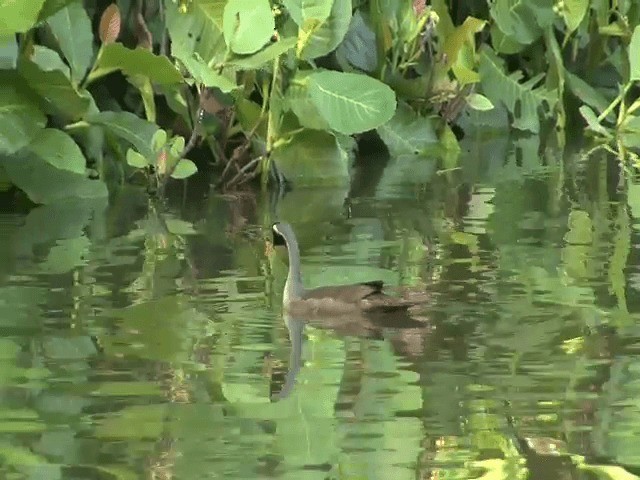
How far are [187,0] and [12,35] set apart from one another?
3.35 feet

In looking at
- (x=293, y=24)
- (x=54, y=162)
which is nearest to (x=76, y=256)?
(x=54, y=162)

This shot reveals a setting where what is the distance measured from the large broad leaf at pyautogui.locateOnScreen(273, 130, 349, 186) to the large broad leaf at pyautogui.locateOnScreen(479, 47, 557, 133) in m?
1.94

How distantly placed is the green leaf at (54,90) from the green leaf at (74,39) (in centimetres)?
9

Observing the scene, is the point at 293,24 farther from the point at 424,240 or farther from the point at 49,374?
the point at 49,374

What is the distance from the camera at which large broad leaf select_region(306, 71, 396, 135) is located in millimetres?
5902

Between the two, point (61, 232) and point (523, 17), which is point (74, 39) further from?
point (523, 17)

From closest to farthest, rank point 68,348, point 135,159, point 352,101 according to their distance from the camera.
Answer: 1. point 68,348
2. point 135,159
3. point 352,101

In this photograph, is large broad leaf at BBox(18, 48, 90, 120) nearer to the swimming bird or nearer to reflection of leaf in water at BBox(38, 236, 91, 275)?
reflection of leaf in water at BBox(38, 236, 91, 275)

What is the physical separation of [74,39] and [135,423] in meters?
3.30

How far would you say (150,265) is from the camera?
4578 mm

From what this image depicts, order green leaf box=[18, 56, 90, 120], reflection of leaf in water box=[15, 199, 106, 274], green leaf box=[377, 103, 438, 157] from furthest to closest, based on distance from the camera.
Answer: green leaf box=[377, 103, 438, 157] < green leaf box=[18, 56, 90, 120] < reflection of leaf in water box=[15, 199, 106, 274]

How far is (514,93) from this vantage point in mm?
8406

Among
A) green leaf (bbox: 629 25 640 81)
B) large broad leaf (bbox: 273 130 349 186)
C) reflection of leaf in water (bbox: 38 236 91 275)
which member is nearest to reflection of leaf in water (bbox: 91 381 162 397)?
reflection of leaf in water (bbox: 38 236 91 275)

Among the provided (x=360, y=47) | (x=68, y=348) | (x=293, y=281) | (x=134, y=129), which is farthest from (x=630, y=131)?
(x=68, y=348)
